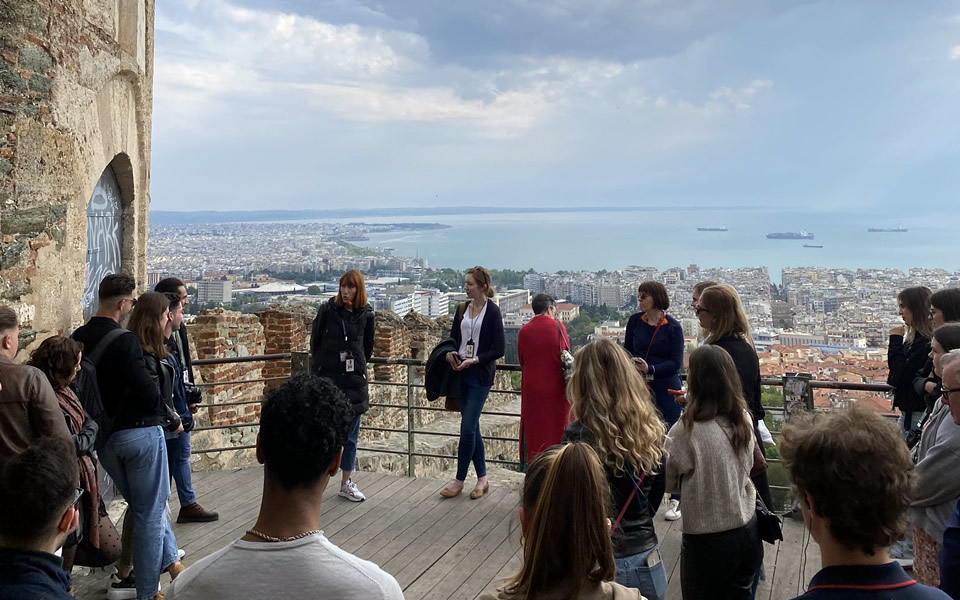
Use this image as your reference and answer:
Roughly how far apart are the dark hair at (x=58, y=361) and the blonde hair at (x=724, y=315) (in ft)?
10.7

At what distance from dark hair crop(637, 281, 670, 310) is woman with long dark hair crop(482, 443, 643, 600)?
3.45 meters

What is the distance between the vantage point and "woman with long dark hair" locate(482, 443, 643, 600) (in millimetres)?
1853

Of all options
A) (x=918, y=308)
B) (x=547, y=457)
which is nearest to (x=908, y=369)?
(x=918, y=308)

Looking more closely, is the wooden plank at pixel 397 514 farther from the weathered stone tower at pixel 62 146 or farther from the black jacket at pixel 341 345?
the weathered stone tower at pixel 62 146

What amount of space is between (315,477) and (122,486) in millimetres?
2681

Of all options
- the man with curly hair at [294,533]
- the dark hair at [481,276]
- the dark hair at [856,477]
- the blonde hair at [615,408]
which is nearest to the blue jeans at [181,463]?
the dark hair at [481,276]

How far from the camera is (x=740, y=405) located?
119 inches

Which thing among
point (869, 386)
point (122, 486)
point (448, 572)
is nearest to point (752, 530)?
point (448, 572)

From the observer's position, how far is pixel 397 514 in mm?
5457

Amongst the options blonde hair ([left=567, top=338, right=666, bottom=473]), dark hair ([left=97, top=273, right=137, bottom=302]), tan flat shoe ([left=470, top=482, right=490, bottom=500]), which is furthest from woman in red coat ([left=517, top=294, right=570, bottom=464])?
dark hair ([left=97, top=273, right=137, bottom=302])

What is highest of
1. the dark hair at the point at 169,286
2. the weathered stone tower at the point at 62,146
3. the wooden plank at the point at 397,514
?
the weathered stone tower at the point at 62,146

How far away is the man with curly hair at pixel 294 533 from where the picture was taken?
1625mm

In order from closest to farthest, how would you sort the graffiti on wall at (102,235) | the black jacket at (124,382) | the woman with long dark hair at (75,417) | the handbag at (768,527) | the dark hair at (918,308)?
the handbag at (768,527) → the woman with long dark hair at (75,417) → the black jacket at (124,382) → the dark hair at (918,308) → the graffiti on wall at (102,235)

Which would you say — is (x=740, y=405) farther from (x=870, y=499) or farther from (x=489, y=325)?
(x=489, y=325)
